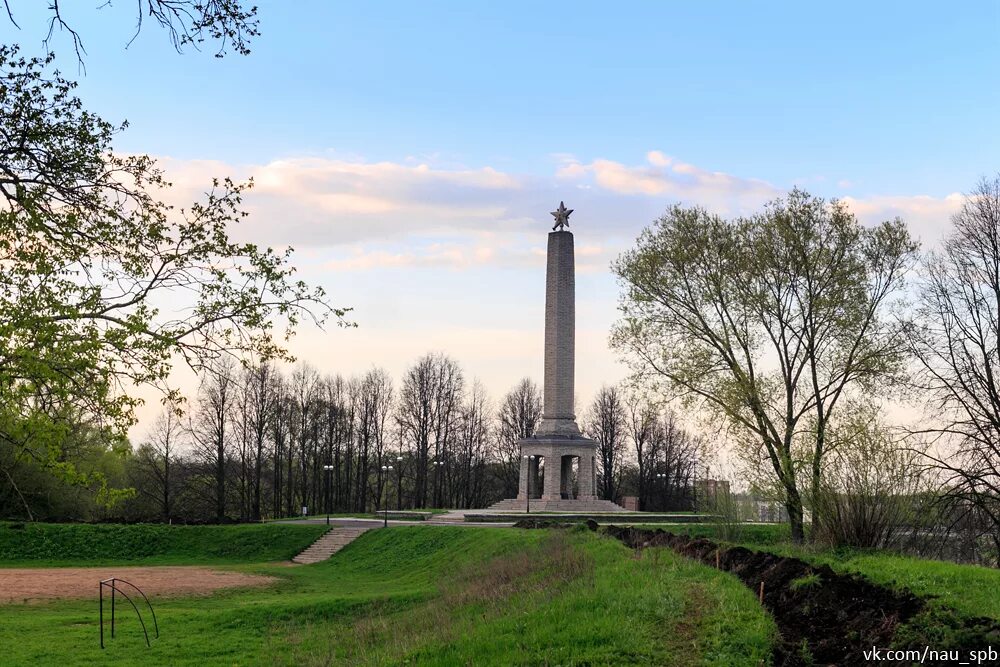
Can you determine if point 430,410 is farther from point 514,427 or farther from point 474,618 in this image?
point 474,618

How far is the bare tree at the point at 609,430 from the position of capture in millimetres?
76000

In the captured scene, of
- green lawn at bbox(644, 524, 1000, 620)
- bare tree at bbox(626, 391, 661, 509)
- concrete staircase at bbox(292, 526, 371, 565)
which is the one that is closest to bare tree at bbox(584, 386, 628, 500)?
bare tree at bbox(626, 391, 661, 509)

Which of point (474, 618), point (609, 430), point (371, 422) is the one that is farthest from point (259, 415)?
point (474, 618)

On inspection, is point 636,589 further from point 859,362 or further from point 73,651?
point 859,362

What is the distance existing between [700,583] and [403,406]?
6126cm

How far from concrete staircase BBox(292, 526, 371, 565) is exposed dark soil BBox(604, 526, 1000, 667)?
29840 mm

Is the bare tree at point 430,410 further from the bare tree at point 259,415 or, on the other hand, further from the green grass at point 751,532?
the green grass at point 751,532

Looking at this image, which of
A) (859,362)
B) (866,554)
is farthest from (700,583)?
(859,362)

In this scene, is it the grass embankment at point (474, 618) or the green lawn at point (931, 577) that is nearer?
the grass embankment at point (474, 618)

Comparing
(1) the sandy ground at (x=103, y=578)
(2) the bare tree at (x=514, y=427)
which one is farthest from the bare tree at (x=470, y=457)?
(1) the sandy ground at (x=103, y=578)

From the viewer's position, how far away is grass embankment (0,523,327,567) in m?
41.3

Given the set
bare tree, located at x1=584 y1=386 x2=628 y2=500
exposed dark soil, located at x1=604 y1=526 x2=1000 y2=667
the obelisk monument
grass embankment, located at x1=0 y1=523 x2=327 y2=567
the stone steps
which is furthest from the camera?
bare tree, located at x1=584 y1=386 x2=628 y2=500

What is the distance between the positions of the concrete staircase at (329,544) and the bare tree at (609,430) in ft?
113

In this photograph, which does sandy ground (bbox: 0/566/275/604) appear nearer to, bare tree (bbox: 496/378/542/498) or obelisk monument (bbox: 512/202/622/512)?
obelisk monument (bbox: 512/202/622/512)
